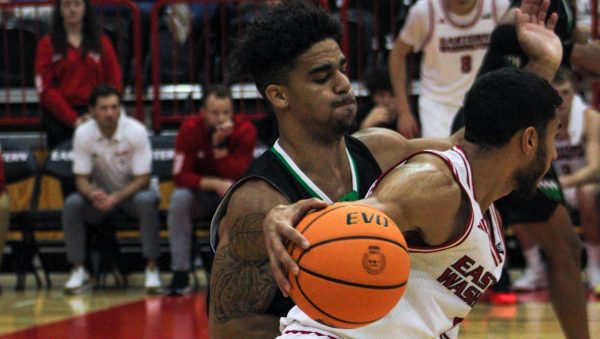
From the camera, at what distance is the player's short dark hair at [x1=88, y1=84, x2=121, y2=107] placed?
8.01m

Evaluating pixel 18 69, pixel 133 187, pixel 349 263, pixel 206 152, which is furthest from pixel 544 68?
pixel 18 69

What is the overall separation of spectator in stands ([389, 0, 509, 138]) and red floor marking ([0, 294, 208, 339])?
182 cm

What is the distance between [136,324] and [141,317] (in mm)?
266

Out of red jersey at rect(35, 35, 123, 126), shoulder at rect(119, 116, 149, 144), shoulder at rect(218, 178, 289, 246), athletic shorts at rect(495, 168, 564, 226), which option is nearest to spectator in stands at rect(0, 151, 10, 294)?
red jersey at rect(35, 35, 123, 126)

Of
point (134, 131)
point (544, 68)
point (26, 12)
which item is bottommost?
point (134, 131)

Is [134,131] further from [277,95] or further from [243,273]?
[243,273]

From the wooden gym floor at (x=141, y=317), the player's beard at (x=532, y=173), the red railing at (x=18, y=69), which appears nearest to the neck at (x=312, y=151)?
the player's beard at (x=532, y=173)

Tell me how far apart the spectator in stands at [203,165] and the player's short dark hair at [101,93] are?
639mm

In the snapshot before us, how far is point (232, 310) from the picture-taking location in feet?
11.0

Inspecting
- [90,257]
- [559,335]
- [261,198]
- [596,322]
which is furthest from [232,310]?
[90,257]

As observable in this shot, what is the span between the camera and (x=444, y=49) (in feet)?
22.2

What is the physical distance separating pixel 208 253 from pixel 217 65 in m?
1.94

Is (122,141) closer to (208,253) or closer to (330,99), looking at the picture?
(208,253)

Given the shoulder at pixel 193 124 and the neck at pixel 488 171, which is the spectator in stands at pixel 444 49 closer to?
the shoulder at pixel 193 124
